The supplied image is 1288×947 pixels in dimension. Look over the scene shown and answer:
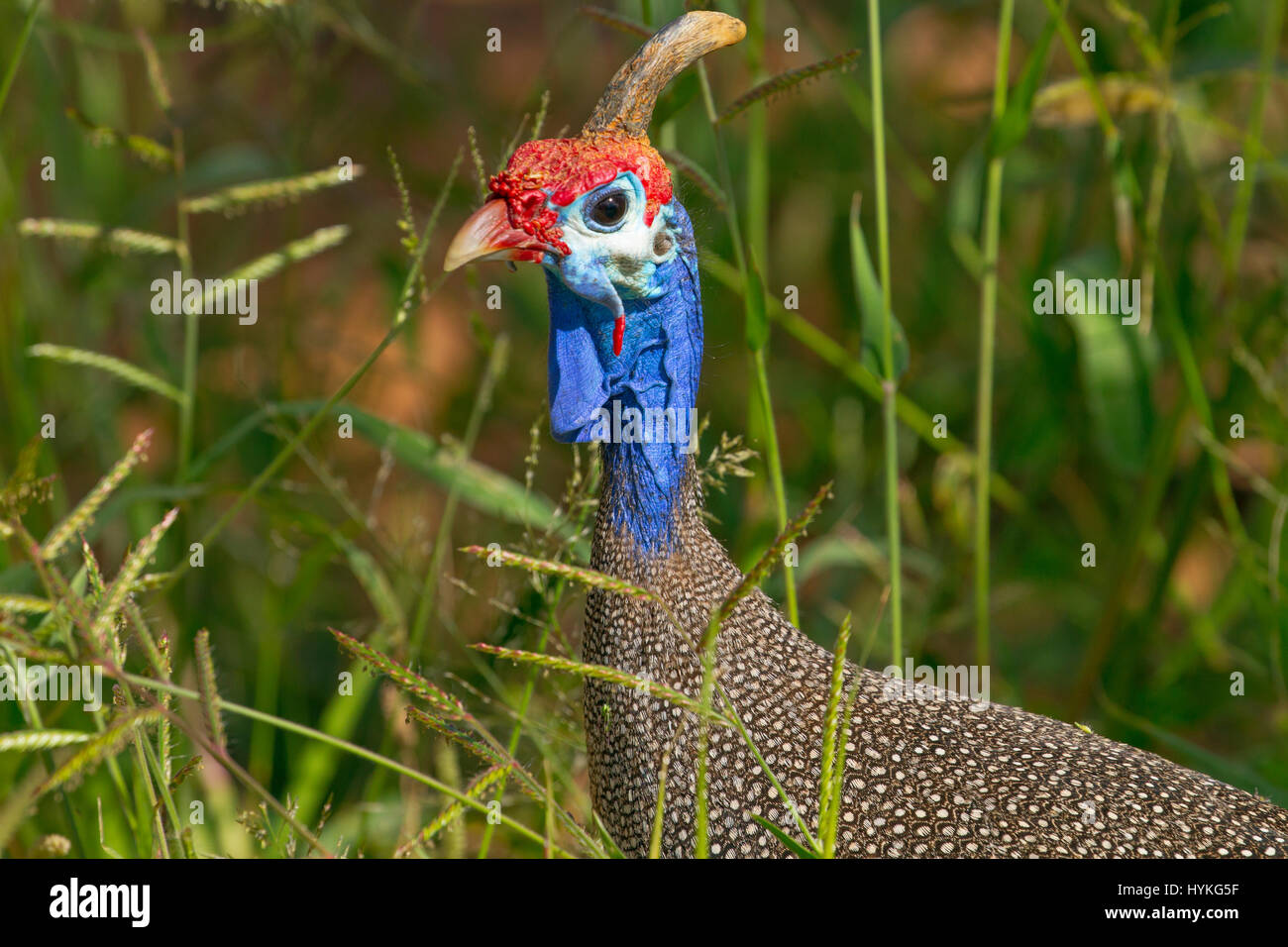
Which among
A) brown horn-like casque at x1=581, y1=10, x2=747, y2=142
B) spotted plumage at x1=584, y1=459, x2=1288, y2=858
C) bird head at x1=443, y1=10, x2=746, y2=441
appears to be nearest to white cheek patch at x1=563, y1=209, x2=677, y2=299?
bird head at x1=443, y1=10, x2=746, y2=441

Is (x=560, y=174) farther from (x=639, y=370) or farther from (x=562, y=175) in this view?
(x=639, y=370)

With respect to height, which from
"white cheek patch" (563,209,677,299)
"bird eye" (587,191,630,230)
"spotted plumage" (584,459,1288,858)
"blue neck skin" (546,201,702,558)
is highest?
"bird eye" (587,191,630,230)

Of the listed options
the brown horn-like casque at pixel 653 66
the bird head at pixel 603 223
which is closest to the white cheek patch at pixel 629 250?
the bird head at pixel 603 223

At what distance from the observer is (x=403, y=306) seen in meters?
2.31

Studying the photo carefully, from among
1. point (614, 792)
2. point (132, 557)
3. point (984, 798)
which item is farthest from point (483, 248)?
point (984, 798)

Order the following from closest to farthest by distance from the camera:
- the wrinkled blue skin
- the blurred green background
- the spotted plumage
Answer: the spotted plumage < the wrinkled blue skin < the blurred green background

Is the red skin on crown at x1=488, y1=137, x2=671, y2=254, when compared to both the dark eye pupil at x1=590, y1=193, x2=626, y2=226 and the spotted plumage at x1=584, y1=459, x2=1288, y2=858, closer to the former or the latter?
the dark eye pupil at x1=590, y1=193, x2=626, y2=226

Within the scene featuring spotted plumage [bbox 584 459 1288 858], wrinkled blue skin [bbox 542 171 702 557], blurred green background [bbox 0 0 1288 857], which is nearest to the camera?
spotted plumage [bbox 584 459 1288 858]

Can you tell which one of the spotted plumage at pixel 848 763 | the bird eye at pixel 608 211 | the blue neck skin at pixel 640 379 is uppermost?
the bird eye at pixel 608 211

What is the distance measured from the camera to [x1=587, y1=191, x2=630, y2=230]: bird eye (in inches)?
86.0

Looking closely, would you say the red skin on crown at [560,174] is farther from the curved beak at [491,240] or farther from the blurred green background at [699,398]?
the blurred green background at [699,398]

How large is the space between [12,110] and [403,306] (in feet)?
9.47

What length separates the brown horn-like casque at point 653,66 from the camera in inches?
86.1

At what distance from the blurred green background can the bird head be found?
0.22m
